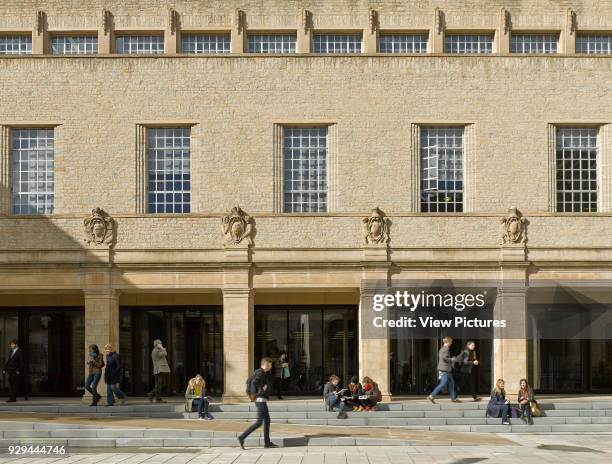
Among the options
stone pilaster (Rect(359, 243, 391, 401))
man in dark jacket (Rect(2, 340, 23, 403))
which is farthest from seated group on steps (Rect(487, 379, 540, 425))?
man in dark jacket (Rect(2, 340, 23, 403))

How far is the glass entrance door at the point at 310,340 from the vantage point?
3522 cm

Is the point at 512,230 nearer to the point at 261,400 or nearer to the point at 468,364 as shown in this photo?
the point at 468,364

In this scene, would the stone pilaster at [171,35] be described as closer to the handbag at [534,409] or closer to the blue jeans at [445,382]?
the blue jeans at [445,382]

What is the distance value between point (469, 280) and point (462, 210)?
2120mm

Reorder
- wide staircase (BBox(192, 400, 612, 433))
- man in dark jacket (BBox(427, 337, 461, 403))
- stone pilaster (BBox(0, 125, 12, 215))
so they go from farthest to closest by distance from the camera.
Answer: stone pilaster (BBox(0, 125, 12, 215)) → man in dark jacket (BBox(427, 337, 461, 403)) → wide staircase (BBox(192, 400, 612, 433))

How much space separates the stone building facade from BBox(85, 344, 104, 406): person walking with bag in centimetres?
161

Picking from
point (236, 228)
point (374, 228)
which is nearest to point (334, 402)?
point (374, 228)

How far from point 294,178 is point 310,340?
5.13m

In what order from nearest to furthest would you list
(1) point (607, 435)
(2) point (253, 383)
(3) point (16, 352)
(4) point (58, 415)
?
1. (2) point (253, 383)
2. (1) point (607, 435)
3. (4) point (58, 415)
4. (3) point (16, 352)

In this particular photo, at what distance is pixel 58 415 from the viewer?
29625 mm

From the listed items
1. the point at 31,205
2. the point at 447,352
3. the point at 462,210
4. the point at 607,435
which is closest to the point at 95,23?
the point at 31,205

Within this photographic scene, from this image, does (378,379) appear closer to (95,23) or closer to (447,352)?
(447,352)

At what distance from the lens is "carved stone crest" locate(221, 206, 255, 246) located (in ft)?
108

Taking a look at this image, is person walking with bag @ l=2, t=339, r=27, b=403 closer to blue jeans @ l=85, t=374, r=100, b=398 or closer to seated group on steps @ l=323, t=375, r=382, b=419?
blue jeans @ l=85, t=374, r=100, b=398
